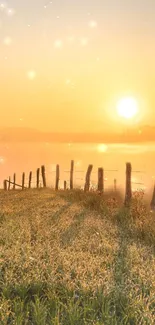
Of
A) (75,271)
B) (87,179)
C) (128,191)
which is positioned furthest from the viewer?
(87,179)

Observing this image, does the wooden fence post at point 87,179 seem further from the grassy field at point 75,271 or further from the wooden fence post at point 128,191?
the grassy field at point 75,271

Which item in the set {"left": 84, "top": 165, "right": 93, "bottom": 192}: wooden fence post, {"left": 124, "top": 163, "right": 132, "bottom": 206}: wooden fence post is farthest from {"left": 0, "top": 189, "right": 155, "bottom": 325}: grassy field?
{"left": 84, "top": 165, "right": 93, "bottom": 192}: wooden fence post

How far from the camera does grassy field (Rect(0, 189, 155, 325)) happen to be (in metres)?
5.99

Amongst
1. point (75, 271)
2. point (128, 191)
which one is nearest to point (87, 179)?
point (128, 191)

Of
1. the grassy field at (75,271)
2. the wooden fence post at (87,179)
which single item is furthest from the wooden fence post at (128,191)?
the wooden fence post at (87,179)

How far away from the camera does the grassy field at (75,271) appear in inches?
236

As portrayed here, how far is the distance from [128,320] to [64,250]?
348 centimetres

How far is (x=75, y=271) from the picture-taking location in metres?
→ 7.83

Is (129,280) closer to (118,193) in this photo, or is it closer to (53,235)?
(53,235)

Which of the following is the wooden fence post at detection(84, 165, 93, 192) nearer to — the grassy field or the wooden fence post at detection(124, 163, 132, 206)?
the wooden fence post at detection(124, 163, 132, 206)

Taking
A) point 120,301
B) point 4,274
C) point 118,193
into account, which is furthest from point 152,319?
point 118,193

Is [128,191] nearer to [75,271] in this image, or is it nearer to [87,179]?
[87,179]

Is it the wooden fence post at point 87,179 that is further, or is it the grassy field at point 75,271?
the wooden fence post at point 87,179

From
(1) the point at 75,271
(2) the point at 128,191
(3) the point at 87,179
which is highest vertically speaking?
(3) the point at 87,179
